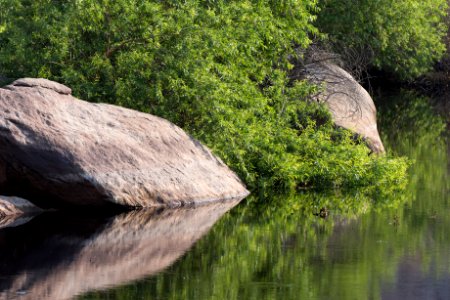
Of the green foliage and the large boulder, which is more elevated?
the green foliage

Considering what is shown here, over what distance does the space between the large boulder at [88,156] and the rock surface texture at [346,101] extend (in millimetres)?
5844

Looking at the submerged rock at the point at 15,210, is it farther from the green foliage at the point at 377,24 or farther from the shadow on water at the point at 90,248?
the green foliage at the point at 377,24

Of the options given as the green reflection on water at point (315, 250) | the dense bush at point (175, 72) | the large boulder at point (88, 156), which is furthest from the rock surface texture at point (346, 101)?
the large boulder at point (88, 156)

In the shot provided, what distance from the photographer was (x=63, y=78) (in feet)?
54.4

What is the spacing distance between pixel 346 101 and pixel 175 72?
20.8 ft

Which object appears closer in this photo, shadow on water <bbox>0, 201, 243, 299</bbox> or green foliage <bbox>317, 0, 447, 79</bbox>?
shadow on water <bbox>0, 201, 243, 299</bbox>

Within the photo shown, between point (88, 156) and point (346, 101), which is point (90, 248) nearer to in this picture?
point (88, 156)

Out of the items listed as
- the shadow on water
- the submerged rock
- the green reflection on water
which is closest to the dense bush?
the green reflection on water

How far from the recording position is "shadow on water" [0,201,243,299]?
32.0 ft

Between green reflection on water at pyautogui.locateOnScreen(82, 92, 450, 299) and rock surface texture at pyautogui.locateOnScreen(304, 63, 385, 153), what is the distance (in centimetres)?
333

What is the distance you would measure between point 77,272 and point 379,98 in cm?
2943

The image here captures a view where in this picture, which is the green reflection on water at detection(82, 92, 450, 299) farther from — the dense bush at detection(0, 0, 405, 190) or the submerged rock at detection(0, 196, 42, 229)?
the submerged rock at detection(0, 196, 42, 229)

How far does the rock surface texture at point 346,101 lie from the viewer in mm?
20703

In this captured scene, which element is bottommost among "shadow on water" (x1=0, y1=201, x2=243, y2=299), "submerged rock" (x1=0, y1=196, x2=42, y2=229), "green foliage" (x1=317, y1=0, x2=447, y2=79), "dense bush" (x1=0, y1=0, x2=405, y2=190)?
"shadow on water" (x1=0, y1=201, x2=243, y2=299)
